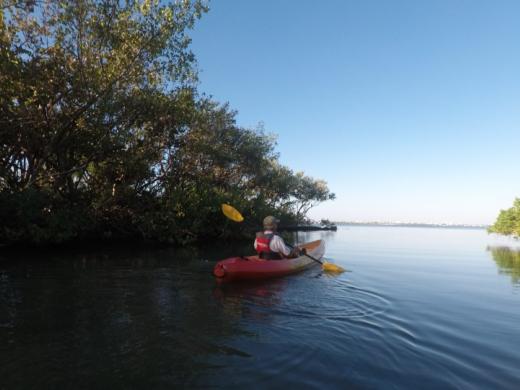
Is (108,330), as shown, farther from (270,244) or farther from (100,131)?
(100,131)

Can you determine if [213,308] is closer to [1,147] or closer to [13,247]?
[13,247]

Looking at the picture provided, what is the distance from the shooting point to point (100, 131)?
1812cm

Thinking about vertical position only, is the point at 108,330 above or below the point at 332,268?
below

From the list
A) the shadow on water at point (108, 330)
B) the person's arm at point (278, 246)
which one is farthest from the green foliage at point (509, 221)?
the shadow on water at point (108, 330)

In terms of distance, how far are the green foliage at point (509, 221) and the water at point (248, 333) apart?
42.7m

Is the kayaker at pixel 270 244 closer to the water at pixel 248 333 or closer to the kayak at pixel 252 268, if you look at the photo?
the kayak at pixel 252 268

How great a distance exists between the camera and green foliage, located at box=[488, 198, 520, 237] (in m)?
44.1

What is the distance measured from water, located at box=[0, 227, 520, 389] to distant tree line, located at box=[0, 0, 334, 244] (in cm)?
815

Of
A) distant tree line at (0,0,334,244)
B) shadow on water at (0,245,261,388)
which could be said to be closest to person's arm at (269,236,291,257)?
shadow on water at (0,245,261,388)

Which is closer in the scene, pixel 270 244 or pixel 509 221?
pixel 270 244

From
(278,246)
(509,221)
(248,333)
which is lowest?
(248,333)

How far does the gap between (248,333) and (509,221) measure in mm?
53840

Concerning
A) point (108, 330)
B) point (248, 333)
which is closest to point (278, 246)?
point (248, 333)

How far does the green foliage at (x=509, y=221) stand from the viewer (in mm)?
44094
